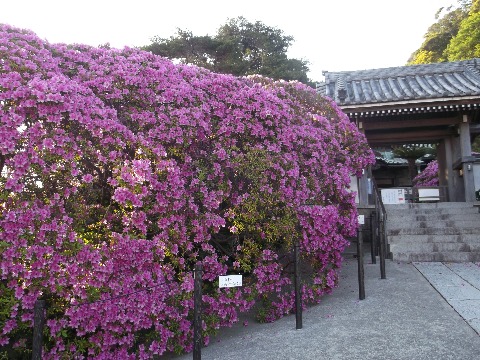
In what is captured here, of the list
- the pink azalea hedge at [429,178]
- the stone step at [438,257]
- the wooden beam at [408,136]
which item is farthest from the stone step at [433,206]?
the pink azalea hedge at [429,178]

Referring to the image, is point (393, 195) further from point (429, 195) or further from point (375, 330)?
point (375, 330)

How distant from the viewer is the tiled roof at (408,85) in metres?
10.3

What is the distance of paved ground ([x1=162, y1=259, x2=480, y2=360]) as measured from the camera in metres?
3.99

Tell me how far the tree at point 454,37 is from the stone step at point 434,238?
1766 centimetres

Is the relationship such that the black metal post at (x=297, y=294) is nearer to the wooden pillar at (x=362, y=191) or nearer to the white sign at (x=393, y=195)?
the wooden pillar at (x=362, y=191)

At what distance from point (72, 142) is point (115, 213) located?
0.84 m

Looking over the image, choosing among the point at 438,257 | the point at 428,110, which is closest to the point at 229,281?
the point at 438,257

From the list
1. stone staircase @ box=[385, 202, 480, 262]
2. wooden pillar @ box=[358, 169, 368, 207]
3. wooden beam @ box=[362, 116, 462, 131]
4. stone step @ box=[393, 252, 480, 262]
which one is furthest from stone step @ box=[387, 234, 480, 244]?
wooden beam @ box=[362, 116, 462, 131]

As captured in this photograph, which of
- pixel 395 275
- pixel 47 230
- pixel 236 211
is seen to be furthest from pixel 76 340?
pixel 395 275

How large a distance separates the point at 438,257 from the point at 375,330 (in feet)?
15.5

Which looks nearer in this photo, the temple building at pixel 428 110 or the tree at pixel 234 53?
the temple building at pixel 428 110

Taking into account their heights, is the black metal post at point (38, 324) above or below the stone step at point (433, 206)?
below

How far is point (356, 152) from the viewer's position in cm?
794

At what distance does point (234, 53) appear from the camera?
885 inches
